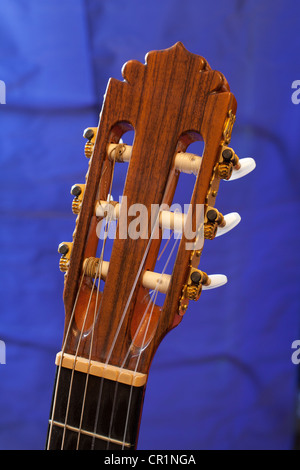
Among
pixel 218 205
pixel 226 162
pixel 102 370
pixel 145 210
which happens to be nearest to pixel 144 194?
pixel 145 210

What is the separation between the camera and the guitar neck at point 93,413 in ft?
2.22

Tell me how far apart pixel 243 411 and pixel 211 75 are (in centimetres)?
112

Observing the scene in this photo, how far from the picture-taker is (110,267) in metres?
0.71

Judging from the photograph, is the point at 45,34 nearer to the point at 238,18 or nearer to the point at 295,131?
the point at 238,18

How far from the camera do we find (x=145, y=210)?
2.26 feet

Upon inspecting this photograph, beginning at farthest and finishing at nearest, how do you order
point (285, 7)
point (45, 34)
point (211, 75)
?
point (45, 34) < point (285, 7) < point (211, 75)

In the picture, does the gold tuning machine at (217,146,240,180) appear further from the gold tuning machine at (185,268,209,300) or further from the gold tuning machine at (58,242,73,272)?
the gold tuning machine at (58,242,73,272)

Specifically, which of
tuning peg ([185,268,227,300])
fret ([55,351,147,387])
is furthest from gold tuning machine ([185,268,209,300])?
fret ([55,351,147,387])

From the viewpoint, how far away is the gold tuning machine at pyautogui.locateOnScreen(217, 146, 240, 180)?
63 centimetres

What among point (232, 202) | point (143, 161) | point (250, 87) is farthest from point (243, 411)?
point (143, 161)

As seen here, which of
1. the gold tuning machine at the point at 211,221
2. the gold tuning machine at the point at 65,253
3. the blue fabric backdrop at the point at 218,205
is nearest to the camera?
the gold tuning machine at the point at 211,221

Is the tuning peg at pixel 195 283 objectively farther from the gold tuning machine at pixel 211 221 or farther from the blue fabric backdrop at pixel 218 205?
the blue fabric backdrop at pixel 218 205

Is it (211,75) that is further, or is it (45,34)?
(45,34)

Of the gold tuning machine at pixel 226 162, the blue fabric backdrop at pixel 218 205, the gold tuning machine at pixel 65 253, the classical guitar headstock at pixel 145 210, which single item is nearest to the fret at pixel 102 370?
the classical guitar headstock at pixel 145 210
